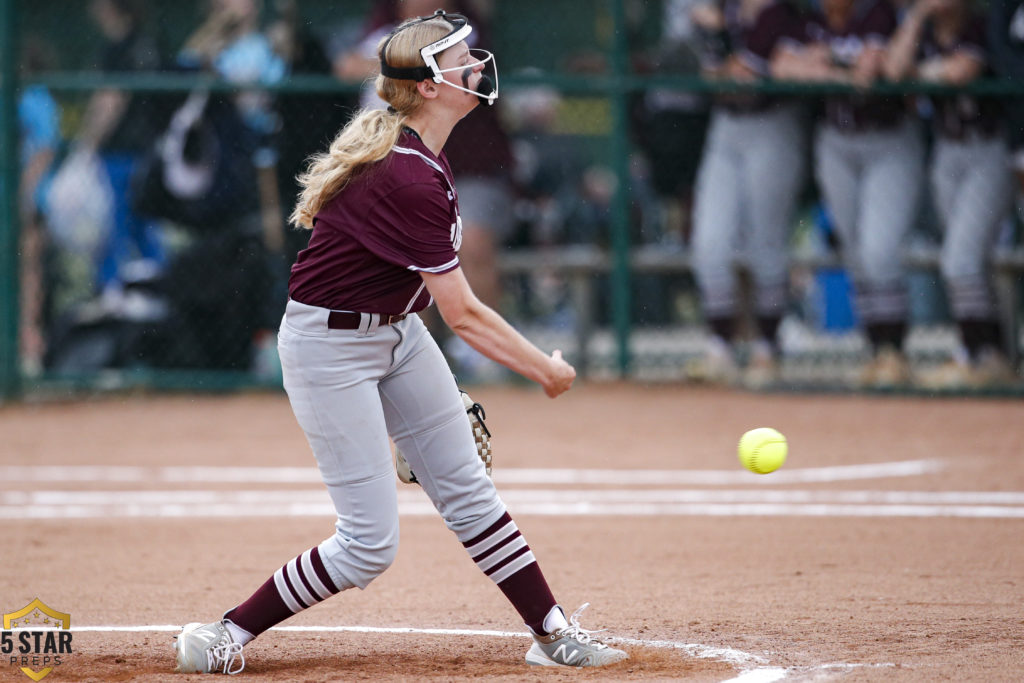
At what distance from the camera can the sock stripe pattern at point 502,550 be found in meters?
4.06

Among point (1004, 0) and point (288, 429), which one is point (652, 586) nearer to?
point (288, 429)

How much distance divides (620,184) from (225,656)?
7258 millimetres

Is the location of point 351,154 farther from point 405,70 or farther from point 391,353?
point 391,353

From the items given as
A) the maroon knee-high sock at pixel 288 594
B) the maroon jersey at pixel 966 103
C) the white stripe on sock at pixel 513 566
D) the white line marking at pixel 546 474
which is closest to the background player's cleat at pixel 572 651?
the white stripe on sock at pixel 513 566

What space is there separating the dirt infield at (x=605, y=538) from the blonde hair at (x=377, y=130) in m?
1.37

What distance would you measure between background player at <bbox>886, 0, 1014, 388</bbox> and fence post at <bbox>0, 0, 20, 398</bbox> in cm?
644

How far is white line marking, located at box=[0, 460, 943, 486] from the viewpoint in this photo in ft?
25.1

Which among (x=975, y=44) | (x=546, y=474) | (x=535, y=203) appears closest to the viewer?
(x=546, y=474)

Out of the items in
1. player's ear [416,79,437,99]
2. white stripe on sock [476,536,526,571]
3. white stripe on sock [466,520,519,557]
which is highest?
player's ear [416,79,437,99]

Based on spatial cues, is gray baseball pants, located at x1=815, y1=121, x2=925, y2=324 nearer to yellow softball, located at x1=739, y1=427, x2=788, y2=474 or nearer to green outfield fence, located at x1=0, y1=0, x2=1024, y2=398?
green outfield fence, located at x1=0, y1=0, x2=1024, y2=398

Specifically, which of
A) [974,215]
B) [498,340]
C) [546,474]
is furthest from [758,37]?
[498,340]

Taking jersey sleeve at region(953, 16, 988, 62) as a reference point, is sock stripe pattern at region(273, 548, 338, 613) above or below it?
below

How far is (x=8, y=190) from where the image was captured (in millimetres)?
10500

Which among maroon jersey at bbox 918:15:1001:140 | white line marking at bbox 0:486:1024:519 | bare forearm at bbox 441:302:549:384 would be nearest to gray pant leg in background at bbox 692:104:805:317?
maroon jersey at bbox 918:15:1001:140
